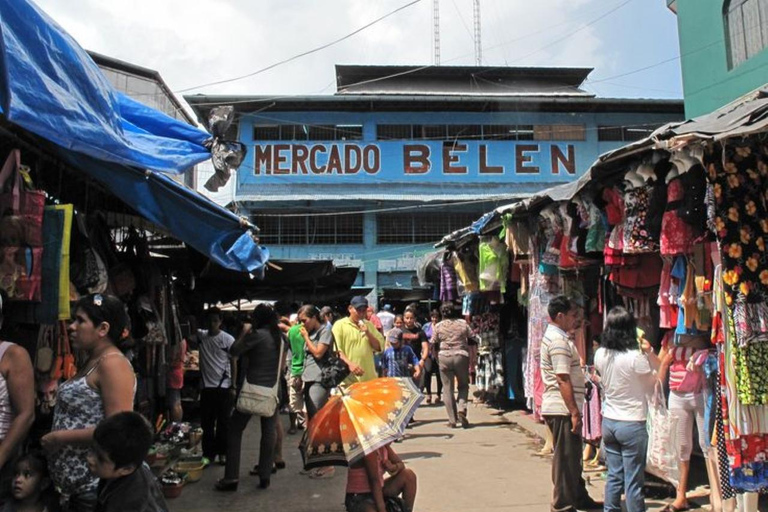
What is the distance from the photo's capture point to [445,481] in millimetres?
6559

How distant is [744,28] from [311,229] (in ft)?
51.1

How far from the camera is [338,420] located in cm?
371

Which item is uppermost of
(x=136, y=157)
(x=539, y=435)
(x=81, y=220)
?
(x=136, y=157)

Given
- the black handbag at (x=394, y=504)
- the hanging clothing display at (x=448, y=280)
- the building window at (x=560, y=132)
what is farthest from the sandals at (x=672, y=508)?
the building window at (x=560, y=132)

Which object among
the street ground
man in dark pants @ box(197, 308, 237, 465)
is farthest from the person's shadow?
man in dark pants @ box(197, 308, 237, 465)

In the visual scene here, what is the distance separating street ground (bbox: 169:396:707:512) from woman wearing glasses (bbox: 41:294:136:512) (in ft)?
9.77

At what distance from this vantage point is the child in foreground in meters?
2.88

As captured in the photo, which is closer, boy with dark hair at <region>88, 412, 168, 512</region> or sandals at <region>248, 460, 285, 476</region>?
boy with dark hair at <region>88, 412, 168, 512</region>

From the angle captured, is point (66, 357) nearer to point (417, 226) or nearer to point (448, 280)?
point (448, 280)

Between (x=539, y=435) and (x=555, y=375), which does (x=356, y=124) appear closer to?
(x=539, y=435)

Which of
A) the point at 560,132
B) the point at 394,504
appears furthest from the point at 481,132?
the point at 394,504

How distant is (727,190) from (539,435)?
16.4ft

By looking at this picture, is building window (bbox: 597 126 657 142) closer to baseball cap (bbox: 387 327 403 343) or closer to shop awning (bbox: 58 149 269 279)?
baseball cap (bbox: 387 327 403 343)

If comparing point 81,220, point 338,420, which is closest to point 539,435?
point 338,420
